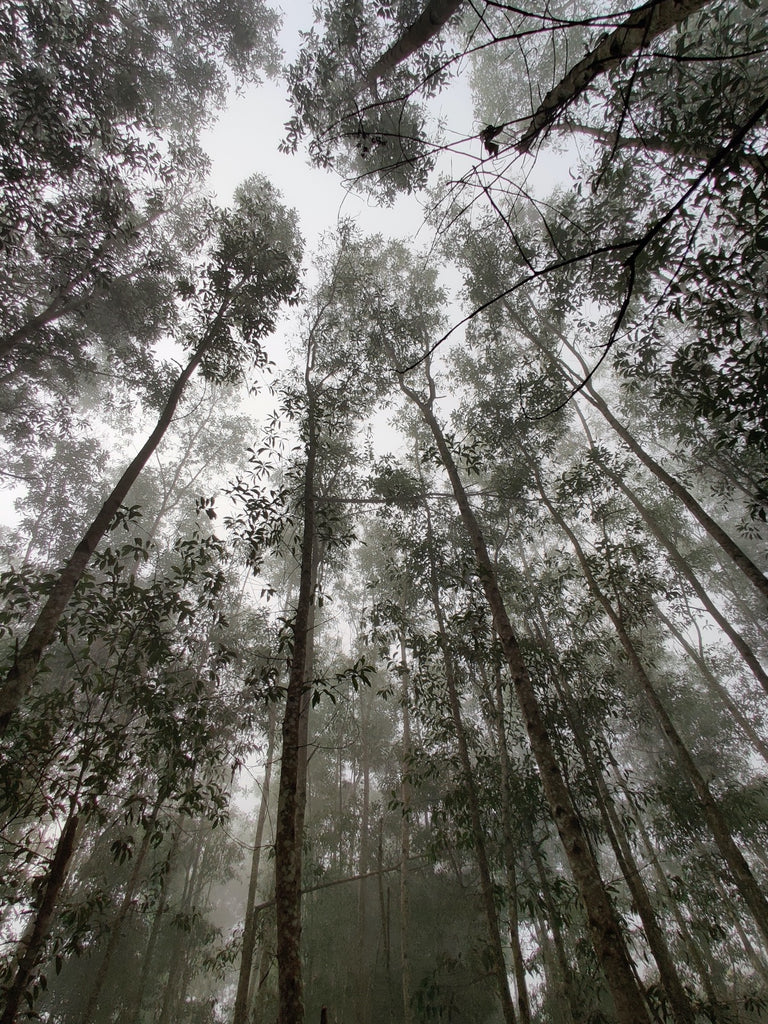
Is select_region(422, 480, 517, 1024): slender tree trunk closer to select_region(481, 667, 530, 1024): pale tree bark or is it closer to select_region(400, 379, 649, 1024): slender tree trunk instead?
select_region(481, 667, 530, 1024): pale tree bark

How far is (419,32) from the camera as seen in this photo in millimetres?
4508

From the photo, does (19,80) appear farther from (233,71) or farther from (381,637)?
(381,637)

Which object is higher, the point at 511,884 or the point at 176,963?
the point at 176,963

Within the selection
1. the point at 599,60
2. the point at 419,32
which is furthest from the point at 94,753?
the point at 419,32

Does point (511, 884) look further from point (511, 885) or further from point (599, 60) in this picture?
point (599, 60)

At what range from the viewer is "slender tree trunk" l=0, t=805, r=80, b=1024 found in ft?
11.1

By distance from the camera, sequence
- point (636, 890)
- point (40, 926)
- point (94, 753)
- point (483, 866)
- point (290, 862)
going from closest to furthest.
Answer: point (40, 926), point (290, 862), point (94, 753), point (483, 866), point (636, 890)

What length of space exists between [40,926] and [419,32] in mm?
8736

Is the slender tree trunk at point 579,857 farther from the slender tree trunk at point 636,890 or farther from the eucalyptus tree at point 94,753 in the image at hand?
the eucalyptus tree at point 94,753

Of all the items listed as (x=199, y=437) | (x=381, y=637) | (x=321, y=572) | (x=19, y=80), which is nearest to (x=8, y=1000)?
(x=381, y=637)

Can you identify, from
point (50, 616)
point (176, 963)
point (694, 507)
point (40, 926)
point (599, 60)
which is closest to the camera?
point (599, 60)

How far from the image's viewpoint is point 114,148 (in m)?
7.26

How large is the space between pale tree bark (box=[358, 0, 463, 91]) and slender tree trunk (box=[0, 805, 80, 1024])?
729 cm

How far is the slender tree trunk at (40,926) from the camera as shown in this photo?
3.39 meters
